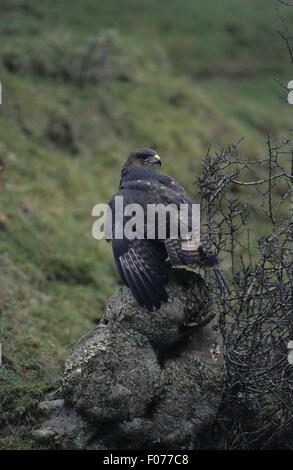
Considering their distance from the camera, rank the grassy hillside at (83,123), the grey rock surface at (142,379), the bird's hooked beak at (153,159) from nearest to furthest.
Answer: the grey rock surface at (142,379)
the bird's hooked beak at (153,159)
the grassy hillside at (83,123)

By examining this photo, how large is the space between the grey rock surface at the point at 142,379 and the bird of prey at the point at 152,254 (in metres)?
0.18

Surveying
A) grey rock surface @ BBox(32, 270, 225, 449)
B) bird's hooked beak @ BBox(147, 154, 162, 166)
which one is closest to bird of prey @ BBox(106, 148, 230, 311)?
grey rock surface @ BBox(32, 270, 225, 449)

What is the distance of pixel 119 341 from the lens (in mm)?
5164

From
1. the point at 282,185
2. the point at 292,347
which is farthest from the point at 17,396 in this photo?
the point at 282,185

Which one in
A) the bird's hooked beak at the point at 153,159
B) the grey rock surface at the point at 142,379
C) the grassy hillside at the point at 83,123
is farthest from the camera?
the grassy hillside at the point at 83,123

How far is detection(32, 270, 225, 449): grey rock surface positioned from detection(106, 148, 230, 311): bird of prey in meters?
0.18

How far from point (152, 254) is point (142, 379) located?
3.45ft

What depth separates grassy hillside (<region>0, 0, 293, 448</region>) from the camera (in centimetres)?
753

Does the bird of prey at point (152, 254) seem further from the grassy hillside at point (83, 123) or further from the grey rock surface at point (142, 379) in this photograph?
the grassy hillside at point (83, 123)

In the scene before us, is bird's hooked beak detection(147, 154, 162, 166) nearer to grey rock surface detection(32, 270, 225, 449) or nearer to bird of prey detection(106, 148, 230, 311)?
bird of prey detection(106, 148, 230, 311)

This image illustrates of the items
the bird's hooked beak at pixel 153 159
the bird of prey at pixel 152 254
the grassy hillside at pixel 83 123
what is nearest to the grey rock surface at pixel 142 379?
the bird of prey at pixel 152 254

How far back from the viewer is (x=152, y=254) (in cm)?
530

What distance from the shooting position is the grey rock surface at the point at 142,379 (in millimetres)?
5031
